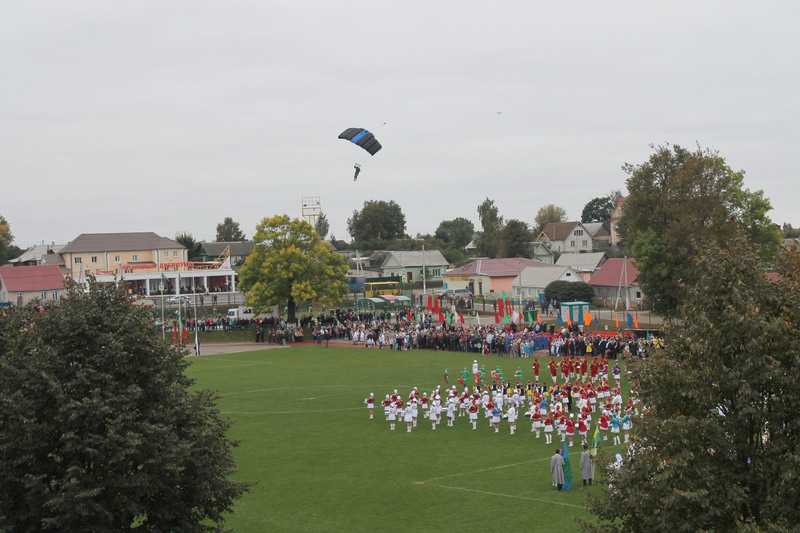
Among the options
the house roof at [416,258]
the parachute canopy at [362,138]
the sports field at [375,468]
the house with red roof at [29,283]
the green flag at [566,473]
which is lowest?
the sports field at [375,468]

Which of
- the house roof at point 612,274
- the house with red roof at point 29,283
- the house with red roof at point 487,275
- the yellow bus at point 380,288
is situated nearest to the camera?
the house roof at point 612,274

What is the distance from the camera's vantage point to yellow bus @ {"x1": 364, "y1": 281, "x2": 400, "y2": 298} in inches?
3452

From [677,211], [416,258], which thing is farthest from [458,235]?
[677,211]

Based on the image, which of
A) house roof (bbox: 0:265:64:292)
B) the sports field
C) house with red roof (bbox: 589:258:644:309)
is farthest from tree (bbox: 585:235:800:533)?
house roof (bbox: 0:265:64:292)

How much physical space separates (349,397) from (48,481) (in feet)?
87.2

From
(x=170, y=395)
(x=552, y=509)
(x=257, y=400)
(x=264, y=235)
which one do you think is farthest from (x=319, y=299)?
(x=170, y=395)

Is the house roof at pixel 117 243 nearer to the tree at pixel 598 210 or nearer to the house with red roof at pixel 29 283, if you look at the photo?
the house with red roof at pixel 29 283

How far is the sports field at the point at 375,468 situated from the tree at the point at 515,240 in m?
73.5

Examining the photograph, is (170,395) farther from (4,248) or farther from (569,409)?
(4,248)

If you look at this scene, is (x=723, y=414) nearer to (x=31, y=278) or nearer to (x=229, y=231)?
(x=31, y=278)

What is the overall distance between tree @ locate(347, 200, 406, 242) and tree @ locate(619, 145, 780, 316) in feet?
317

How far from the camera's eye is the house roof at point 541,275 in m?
83.2

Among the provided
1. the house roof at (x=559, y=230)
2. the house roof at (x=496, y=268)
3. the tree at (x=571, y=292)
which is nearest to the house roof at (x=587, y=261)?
the house roof at (x=496, y=268)

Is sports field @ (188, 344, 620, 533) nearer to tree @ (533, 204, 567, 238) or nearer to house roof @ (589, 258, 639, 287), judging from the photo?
house roof @ (589, 258, 639, 287)
